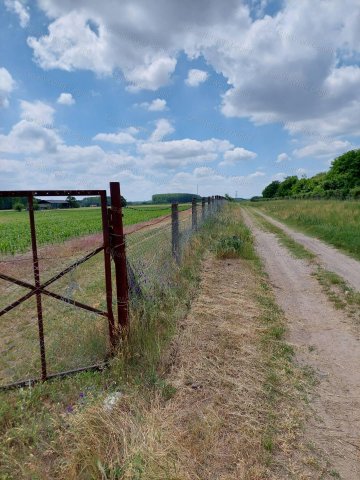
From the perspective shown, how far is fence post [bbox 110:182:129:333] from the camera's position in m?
3.39

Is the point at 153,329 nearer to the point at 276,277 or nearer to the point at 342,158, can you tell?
the point at 276,277

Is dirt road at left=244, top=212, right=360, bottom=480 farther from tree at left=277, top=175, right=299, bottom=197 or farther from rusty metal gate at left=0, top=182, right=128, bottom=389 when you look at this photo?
tree at left=277, top=175, right=299, bottom=197

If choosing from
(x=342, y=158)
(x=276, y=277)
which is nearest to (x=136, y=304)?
(x=276, y=277)

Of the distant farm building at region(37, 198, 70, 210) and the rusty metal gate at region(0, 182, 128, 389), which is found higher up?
the distant farm building at region(37, 198, 70, 210)

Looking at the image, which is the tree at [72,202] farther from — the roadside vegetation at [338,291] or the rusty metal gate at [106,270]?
the roadside vegetation at [338,291]

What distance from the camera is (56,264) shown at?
9.52 metres

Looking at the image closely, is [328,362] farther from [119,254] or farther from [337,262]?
[337,262]

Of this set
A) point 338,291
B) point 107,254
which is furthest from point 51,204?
point 338,291

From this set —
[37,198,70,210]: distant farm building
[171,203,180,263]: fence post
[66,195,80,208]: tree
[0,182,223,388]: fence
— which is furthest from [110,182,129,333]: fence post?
[171,203,180,263]: fence post

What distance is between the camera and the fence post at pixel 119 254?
133 inches

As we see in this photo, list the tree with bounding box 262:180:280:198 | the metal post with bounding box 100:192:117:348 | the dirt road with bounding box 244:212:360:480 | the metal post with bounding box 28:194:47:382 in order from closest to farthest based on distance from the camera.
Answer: the dirt road with bounding box 244:212:360:480 < the metal post with bounding box 28:194:47:382 < the metal post with bounding box 100:192:117:348 < the tree with bounding box 262:180:280:198

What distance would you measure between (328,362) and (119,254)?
2.67m

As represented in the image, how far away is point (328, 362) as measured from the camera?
3.70 metres

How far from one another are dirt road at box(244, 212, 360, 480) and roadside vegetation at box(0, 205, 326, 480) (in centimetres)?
15
